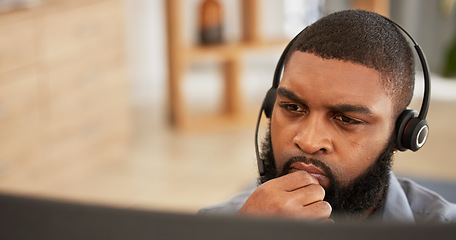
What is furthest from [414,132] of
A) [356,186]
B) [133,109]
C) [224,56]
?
[133,109]

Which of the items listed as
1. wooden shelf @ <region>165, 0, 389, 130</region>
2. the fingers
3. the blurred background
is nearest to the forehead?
the fingers

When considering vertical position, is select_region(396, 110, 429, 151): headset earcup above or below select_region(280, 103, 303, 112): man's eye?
below

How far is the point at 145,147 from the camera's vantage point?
12.0ft

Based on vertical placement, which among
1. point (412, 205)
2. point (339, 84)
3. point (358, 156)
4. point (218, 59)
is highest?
point (339, 84)

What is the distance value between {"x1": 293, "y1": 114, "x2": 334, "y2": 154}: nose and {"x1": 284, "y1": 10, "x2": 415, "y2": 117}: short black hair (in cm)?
9

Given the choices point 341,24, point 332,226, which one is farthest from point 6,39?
point 332,226

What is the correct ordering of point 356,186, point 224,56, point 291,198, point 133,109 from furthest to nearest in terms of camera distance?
point 133,109
point 224,56
point 356,186
point 291,198

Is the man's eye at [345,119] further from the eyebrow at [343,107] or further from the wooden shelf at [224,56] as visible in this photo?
the wooden shelf at [224,56]

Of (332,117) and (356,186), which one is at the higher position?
(332,117)

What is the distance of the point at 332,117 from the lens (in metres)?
0.88

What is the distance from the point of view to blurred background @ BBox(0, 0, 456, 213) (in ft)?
9.54

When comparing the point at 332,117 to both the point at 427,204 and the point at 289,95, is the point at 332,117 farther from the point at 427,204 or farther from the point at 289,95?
the point at 427,204

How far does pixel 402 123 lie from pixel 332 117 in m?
0.11

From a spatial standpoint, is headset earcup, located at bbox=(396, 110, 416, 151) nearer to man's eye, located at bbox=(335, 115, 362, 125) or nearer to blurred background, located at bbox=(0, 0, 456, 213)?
man's eye, located at bbox=(335, 115, 362, 125)
